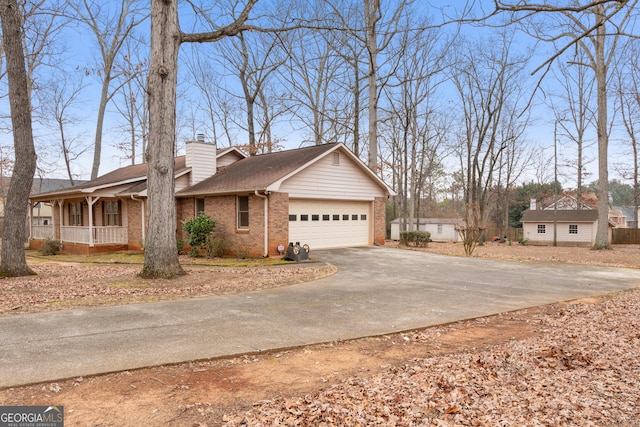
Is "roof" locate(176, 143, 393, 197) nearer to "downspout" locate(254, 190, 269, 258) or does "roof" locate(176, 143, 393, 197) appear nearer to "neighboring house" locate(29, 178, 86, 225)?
"downspout" locate(254, 190, 269, 258)

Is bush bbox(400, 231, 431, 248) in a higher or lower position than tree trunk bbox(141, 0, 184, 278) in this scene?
lower

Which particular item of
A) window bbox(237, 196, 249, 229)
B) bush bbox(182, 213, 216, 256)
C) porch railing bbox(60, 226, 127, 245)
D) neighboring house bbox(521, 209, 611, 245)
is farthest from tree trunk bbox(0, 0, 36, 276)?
neighboring house bbox(521, 209, 611, 245)

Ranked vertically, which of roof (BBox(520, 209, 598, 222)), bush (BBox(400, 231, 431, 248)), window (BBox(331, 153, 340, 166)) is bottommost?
bush (BBox(400, 231, 431, 248))

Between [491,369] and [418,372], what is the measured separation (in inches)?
30.6

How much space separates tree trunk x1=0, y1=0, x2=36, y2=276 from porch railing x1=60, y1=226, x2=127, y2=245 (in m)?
7.92

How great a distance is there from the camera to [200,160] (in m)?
19.3

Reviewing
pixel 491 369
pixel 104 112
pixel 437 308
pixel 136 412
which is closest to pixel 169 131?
pixel 437 308

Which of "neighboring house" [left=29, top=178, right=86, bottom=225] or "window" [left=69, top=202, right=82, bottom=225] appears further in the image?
"neighboring house" [left=29, top=178, right=86, bottom=225]

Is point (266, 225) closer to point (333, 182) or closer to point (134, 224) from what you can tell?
point (333, 182)

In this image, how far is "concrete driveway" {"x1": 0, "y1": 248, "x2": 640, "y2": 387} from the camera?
493cm

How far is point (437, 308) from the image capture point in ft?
25.4

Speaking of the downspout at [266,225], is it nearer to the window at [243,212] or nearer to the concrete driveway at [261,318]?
the window at [243,212]

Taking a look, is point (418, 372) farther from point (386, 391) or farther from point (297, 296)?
point (297, 296)

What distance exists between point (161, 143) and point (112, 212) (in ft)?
40.2
